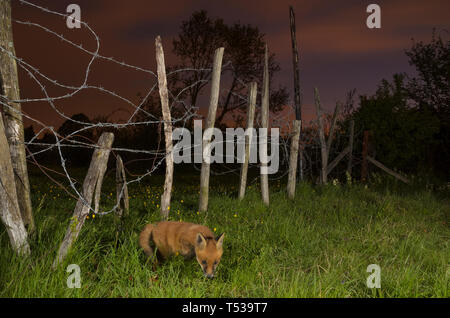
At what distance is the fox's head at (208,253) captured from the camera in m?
4.13

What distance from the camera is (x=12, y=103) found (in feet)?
14.9

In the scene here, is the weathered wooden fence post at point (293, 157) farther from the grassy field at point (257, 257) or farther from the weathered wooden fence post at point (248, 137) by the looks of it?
the weathered wooden fence post at point (248, 137)

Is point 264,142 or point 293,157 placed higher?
point 264,142

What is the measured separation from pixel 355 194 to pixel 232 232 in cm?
608

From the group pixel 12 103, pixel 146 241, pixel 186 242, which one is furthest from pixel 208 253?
pixel 12 103

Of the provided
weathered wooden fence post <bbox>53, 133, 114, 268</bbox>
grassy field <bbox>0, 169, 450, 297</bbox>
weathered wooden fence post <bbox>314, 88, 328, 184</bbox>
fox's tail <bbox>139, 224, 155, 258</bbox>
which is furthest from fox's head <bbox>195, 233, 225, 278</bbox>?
weathered wooden fence post <bbox>314, 88, 328, 184</bbox>

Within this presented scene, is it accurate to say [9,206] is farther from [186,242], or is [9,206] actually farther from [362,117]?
→ [362,117]

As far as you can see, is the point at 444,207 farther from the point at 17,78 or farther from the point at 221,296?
the point at 17,78

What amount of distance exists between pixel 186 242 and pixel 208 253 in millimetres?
371

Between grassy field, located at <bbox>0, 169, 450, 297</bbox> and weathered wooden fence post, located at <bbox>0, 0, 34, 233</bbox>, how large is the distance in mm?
618

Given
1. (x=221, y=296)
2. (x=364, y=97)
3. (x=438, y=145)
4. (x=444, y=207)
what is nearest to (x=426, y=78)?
(x=438, y=145)

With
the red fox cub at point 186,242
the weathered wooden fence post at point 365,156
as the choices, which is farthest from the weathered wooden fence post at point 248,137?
the weathered wooden fence post at point 365,156

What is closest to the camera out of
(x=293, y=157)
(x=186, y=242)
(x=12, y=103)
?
(x=186, y=242)

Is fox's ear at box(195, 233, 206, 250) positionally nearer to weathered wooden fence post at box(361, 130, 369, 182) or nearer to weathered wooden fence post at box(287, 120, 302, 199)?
weathered wooden fence post at box(287, 120, 302, 199)
